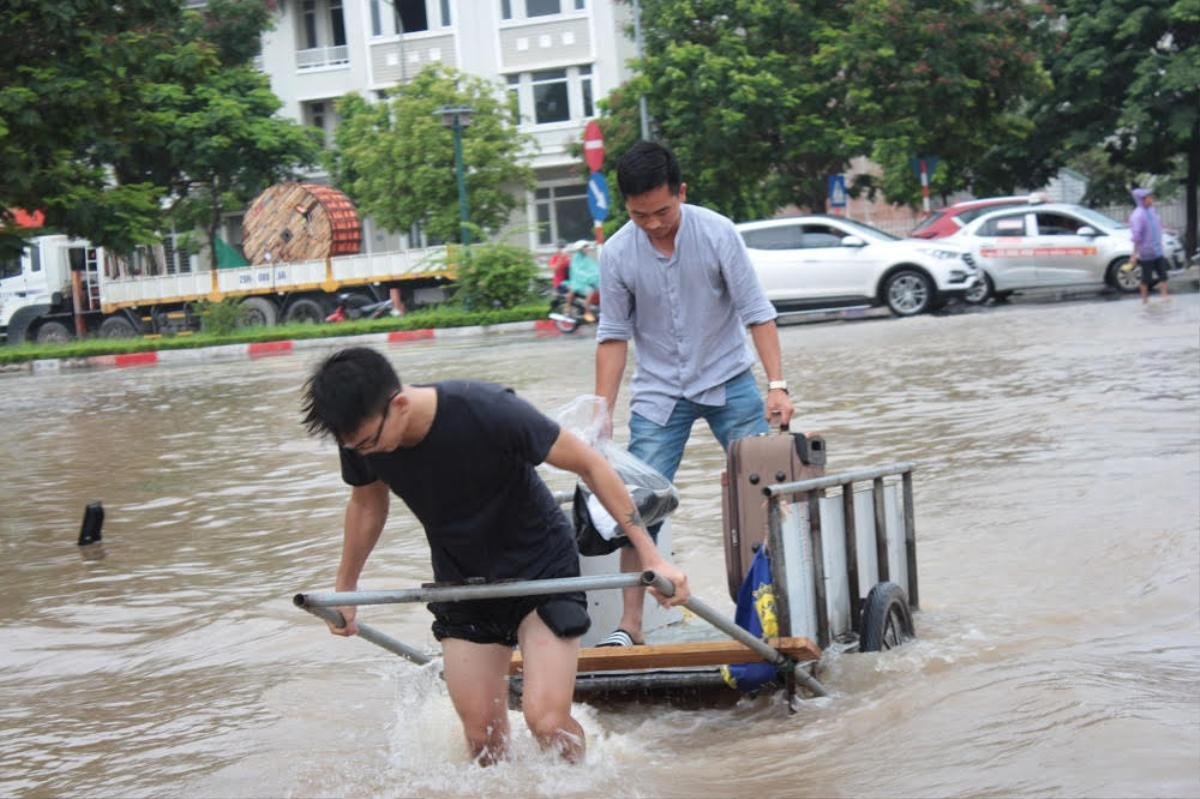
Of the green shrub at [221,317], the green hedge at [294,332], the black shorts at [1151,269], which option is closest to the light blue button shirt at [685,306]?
the black shorts at [1151,269]

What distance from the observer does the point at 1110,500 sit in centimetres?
841

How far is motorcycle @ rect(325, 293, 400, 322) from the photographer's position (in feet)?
120

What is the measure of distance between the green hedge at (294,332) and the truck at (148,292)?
3.60m

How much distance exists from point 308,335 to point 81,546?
68.6 feet

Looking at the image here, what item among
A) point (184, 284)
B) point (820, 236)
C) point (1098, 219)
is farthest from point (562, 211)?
point (820, 236)

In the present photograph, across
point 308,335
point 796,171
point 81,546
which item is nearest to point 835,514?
point 81,546

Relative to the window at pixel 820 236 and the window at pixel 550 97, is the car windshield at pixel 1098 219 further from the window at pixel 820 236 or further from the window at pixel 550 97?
the window at pixel 550 97

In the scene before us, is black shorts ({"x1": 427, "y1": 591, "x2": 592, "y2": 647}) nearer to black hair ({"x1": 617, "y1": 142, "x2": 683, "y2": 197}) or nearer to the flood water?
the flood water

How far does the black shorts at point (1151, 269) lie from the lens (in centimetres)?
2211

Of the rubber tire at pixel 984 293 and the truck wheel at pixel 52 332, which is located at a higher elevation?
the truck wheel at pixel 52 332

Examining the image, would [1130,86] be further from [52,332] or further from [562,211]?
[52,332]

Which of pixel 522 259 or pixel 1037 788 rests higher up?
pixel 522 259

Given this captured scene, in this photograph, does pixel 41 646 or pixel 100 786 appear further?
pixel 41 646

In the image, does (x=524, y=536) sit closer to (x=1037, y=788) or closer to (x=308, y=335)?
(x=1037, y=788)
